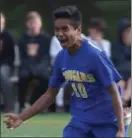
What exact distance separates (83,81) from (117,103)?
383 millimetres

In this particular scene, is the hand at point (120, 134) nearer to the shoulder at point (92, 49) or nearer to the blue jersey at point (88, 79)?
the blue jersey at point (88, 79)

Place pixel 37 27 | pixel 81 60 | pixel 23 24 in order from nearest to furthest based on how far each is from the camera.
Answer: pixel 81 60 → pixel 37 27 → pixel 23 24

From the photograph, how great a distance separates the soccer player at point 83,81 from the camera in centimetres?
544

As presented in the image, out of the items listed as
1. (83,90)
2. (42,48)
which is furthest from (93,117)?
(42,48)

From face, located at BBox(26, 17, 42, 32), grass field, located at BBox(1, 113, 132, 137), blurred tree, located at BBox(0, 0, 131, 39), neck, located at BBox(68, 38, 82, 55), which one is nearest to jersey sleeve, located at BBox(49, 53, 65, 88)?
neck, located at BBox(68, 38, 82, 55)

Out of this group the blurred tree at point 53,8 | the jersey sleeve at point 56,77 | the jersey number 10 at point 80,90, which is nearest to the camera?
the jersey number 10 at point 80,90

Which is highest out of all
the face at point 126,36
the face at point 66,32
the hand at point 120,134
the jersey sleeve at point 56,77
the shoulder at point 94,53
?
the face at point 66,32

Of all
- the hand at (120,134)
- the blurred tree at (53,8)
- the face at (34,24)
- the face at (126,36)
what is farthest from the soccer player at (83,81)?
the blurred tree at (53,8)

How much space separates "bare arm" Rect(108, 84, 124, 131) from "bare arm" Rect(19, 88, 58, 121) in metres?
0.61

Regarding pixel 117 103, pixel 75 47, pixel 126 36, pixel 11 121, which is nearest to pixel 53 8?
pixel 126 36

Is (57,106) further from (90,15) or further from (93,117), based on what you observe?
(93,117)

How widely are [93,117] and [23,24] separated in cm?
797

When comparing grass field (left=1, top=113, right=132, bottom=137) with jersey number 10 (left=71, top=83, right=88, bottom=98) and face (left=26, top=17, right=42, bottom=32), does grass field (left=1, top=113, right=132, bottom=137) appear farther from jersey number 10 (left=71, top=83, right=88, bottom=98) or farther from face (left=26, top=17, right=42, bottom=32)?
jersey number 10 (left=71, top=83, right=88, bottom=98)

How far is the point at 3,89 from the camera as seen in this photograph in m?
12.3
